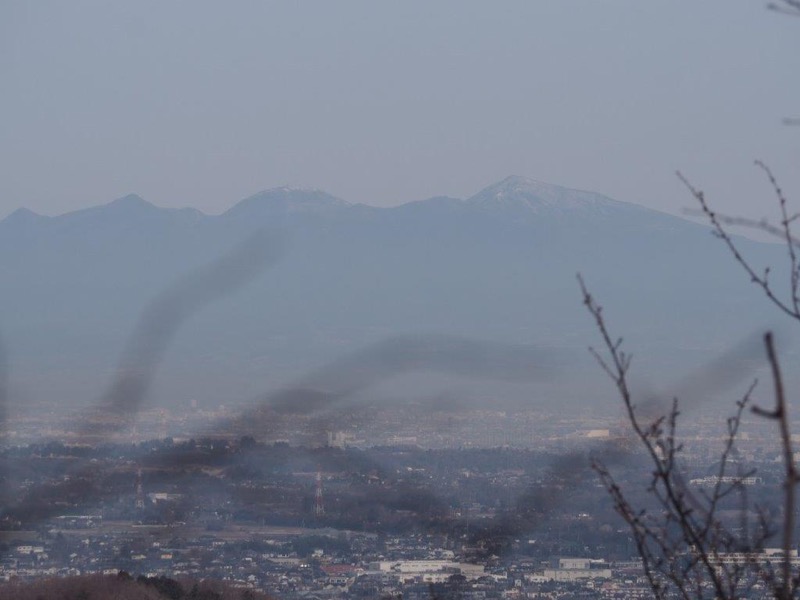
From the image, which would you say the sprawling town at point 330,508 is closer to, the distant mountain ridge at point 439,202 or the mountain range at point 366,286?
the mountain range at point 366,286

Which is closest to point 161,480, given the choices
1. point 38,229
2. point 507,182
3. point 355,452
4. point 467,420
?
point 355,452

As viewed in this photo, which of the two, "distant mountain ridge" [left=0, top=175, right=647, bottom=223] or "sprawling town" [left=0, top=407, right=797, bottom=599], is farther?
"distant mountain ridge" [left=0, top=175, right=647, bottom=223]

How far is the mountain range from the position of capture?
35.8ft

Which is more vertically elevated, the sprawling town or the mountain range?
the mountain range

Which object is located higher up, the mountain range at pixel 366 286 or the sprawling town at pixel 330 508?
the mountain range at pixel 366 286

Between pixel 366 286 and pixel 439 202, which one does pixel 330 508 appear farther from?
pixel 439 202

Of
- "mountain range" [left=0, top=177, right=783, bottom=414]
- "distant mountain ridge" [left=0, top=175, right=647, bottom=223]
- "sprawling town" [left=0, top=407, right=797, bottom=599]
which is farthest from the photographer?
"distant mountain ridge" [left=0, top=175, right=647, bottom=223]

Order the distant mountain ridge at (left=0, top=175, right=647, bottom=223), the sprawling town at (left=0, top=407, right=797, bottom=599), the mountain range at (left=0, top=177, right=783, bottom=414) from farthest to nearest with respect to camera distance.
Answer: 1. the distant mountain ridge at (left=0, top=175, right=647, bottom=223)
2. the mountain range at (left=0, top=177, right=783, bottom=414)
3. the sprawling town at (left=0, top=407, right=797, bottom=599)

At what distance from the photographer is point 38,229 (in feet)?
70.6

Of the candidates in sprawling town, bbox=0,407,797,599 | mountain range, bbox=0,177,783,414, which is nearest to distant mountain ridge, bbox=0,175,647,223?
mountain range, bbox=0,177,783,414

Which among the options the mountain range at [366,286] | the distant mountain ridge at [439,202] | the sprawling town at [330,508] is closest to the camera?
the sprawling town at [330,508]

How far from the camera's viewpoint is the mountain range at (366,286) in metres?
10.9

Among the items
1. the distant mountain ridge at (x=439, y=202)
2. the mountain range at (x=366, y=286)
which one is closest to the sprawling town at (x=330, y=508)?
the mountain range at (x=366, y=286)

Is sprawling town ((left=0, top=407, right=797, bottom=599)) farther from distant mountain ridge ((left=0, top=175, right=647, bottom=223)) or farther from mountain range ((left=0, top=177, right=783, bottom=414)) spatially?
distant mountain ridge ((left=0, top=175, right=647, bottom=223))
